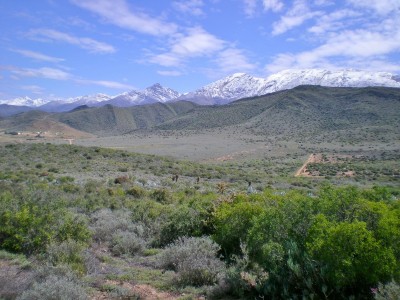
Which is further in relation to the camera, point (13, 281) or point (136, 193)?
point (136, 193)

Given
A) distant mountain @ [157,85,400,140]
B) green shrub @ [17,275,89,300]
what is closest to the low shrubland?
green shrub @ [17,275,89,300]

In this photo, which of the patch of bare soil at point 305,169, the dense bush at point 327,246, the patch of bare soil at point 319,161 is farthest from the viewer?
the patch of bare soil at point 305,169

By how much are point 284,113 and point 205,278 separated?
378ft

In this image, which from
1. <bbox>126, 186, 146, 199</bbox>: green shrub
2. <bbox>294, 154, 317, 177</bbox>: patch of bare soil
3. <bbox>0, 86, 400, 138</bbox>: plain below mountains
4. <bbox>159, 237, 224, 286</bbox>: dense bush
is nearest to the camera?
<bbox>159, 237, 224, 286</bbox>: dense bush

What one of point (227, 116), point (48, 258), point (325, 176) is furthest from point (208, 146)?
point (48, 258)

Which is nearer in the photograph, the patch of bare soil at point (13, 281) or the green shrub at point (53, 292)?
the green shrub at point (53, 292)

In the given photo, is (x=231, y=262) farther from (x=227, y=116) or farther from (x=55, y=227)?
(x=227, y=116)

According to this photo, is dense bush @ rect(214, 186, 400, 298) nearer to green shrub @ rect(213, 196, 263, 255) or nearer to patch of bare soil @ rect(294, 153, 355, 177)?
green shrub @ rect(213, 196, 263, 255)

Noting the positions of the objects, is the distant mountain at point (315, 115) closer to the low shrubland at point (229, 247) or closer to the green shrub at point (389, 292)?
the low shrubland at point (229, 247)

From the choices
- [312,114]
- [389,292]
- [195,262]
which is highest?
[312,114]

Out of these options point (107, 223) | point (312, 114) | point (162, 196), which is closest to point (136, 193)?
point (162, 196)

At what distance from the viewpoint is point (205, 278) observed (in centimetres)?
771

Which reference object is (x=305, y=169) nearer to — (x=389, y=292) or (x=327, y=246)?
(x=327, y=246)

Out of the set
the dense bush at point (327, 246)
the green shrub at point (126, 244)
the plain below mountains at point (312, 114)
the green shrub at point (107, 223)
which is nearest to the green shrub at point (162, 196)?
the green shrub at point (107, 223)
